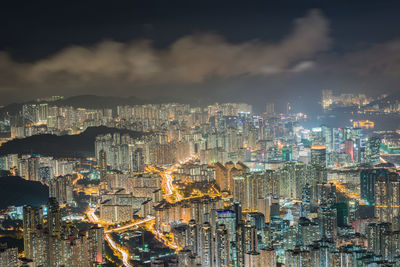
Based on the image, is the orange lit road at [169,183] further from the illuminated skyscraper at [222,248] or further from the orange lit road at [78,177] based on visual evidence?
the illuminated skyscraper at [222,248]

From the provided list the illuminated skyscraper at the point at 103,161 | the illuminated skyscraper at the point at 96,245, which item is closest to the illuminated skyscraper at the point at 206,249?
the illuminated skyscraper at the point at 96,245

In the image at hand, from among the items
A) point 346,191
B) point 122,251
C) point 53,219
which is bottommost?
point 122,251

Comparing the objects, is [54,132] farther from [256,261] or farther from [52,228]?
[256,261]

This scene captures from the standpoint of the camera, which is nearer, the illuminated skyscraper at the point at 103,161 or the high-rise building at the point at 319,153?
the illuminated skyscraper at the point at 103,161

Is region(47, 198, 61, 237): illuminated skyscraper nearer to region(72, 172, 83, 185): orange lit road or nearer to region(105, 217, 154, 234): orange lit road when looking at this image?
region(105, 217, 154, 234): orange lit road


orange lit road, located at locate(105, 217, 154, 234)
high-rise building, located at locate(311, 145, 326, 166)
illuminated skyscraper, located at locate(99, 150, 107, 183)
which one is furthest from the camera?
high-rise building, located at locate(311, 145, 326, 166)

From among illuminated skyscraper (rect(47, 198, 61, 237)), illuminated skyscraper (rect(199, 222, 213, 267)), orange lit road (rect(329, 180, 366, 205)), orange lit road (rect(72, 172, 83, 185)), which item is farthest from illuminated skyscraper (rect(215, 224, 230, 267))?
orange lit road (rect(72, 172, 83, 185))

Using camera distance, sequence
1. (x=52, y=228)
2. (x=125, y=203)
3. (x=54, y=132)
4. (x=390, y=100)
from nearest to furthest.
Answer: (x=52, y=228), (x=125, y=203), (x=54, y=132), (x=390, y=100)

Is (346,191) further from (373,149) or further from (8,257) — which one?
(8,257)

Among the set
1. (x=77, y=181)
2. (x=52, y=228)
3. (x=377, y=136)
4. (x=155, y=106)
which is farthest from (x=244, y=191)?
(x=377, y=136)

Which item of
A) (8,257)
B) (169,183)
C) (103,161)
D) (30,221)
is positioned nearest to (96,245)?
(30,221)

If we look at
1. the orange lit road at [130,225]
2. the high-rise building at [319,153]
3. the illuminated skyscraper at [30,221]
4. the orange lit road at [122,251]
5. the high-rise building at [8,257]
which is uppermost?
the high-rise building at [319,153]
